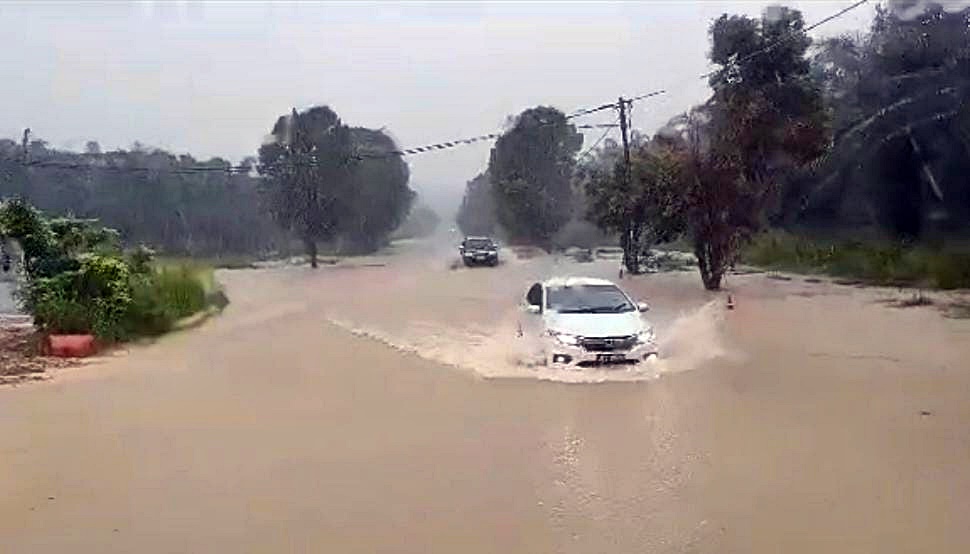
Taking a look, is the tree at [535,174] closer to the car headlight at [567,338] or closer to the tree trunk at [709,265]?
the tree trunk at [709,265]

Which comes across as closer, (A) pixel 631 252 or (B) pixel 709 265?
(B) pixel 709 265

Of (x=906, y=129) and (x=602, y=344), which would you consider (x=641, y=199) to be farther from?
(x=602, y=344)

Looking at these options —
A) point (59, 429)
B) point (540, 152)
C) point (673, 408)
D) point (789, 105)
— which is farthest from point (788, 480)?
point (540, 152)

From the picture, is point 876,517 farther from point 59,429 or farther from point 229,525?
point 59,429

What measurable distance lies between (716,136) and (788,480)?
2465 centimetres

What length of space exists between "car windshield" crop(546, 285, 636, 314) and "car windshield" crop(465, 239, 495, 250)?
3679cm

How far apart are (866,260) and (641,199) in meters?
7.79

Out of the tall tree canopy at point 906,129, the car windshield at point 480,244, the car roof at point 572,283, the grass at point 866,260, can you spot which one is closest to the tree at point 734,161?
the tall tree canopy at point 906,129

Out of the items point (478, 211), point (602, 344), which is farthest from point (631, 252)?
point (478, 211)

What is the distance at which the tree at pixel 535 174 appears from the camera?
7256 cm

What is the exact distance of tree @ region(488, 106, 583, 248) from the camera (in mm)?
72562

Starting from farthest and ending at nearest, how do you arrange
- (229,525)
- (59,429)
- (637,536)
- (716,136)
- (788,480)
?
1. (716,136)
2. (59,429)
3. (788,480)
4. (229,525)
5. (637,536)

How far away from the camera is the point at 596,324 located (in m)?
16.0

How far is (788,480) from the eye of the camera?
919 centimetres
